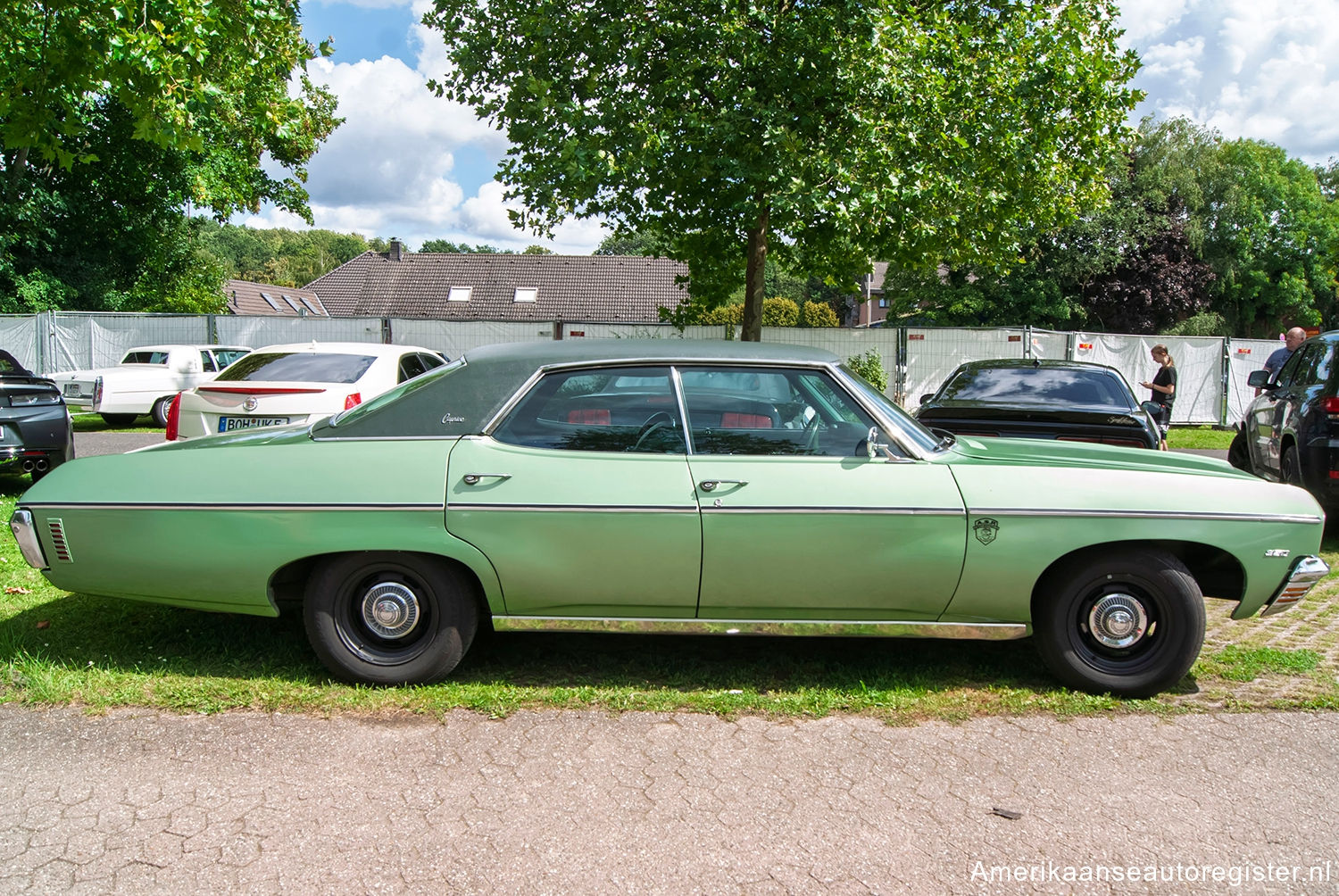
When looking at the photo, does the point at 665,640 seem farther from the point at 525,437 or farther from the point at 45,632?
the point at 45,632

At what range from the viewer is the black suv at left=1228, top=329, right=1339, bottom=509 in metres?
6.96

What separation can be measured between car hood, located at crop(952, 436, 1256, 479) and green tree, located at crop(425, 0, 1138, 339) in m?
8.21

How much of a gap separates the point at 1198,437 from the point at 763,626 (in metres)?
16.9

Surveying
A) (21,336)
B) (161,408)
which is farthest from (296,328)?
(21,336)

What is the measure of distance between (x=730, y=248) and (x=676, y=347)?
12247 millimetres

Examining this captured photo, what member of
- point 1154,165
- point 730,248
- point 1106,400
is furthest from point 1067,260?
point 1106,400

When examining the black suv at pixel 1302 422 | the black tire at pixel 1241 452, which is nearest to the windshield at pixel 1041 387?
the black suv at pixel 1302 422

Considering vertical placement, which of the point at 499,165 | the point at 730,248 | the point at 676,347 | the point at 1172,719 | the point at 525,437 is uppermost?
the point at 499,165

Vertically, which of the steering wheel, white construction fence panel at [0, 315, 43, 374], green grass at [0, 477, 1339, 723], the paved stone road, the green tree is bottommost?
the paved stone road

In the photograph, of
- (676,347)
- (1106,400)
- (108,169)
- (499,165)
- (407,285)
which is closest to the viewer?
(676,347)

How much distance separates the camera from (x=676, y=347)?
13.8ft

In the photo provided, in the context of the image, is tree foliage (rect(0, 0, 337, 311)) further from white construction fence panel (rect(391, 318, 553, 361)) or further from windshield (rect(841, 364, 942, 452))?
windshield (rect(841, 364, 942, 452))

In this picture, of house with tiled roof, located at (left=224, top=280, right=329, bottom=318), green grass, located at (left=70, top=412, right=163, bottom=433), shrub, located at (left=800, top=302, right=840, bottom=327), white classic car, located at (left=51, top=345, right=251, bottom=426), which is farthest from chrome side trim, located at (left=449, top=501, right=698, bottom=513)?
shrub, located at (left=800, top=302, right=840, bottom=327)

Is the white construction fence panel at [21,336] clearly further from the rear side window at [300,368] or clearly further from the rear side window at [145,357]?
the rear side window at [300,368]
